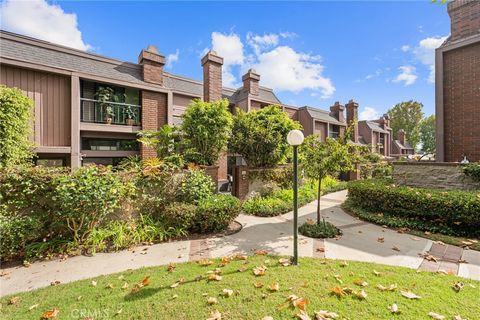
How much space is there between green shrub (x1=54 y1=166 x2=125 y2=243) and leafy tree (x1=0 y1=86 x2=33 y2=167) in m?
3.85

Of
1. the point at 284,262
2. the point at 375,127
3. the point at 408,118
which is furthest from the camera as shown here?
the point at 408,118

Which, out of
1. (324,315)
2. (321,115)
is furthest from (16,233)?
(321,115)

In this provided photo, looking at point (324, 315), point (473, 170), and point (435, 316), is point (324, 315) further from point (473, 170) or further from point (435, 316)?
point (473, 170)

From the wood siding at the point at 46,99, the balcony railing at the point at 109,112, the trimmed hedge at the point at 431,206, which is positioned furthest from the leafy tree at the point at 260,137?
the wood siding at the point at 46,99

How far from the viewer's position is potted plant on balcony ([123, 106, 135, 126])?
11164mm

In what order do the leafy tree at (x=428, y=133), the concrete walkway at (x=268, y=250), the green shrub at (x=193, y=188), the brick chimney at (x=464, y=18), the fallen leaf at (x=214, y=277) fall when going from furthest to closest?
the leafy tree at (x=428, y=133) < the brick chimney at (x=464, y=18) < the green shrub at (x=193, y=188) < the concrete walkway at (x=268, y=250) < the fallen leaf at (x=214, y=277)

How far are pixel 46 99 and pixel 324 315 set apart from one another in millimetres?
12543

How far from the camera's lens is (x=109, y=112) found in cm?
1068

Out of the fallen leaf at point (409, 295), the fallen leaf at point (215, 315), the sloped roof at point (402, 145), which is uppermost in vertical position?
the sloped roof at point (402, 145)

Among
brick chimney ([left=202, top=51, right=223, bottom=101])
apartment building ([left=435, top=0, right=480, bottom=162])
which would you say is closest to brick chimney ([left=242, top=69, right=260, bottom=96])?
brick chimney ([left=202, top=51, right=223, bottom=101])

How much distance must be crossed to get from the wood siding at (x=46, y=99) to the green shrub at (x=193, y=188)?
7266mm

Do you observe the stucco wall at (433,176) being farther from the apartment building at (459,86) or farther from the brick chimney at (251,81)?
the brick chimney at (251,81)

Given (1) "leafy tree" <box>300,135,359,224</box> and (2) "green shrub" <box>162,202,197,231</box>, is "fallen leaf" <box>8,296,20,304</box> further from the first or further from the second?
(1) "leafy tree" <box>300,135,359,224</box>

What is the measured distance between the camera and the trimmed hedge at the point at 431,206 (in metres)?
5.27
